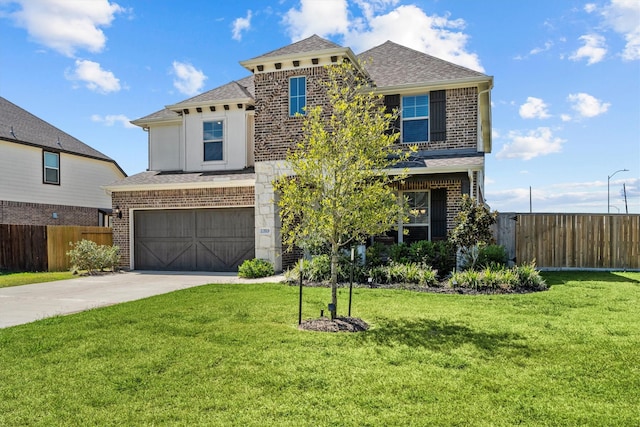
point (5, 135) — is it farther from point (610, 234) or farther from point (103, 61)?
point (610, 234)

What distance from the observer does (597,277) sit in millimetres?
12531

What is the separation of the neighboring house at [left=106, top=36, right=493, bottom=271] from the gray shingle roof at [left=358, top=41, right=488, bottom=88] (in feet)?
0.13

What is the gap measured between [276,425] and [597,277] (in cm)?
1213

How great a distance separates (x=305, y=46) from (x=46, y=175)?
595 inches

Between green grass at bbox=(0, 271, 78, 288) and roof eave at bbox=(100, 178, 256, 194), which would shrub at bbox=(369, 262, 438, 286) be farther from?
green grass at bbox=(0, 271, 78, 288)

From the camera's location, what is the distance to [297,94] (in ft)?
45.4

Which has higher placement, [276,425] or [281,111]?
[281,111]

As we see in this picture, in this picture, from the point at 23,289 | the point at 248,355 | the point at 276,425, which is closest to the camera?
the point at 276,425

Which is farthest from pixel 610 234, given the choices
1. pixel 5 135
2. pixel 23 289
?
pixel 5 135

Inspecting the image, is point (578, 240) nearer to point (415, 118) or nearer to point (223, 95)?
point (415, 118)

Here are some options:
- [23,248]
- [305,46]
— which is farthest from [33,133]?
[305,46]

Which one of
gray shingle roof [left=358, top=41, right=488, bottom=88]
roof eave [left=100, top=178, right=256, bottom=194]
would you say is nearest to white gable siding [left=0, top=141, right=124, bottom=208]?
roof eave [left=100, top=178, right=256, bottom=194]

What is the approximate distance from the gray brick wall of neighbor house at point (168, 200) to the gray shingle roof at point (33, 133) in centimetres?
787

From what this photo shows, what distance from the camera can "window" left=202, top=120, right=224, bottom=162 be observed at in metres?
16.3
